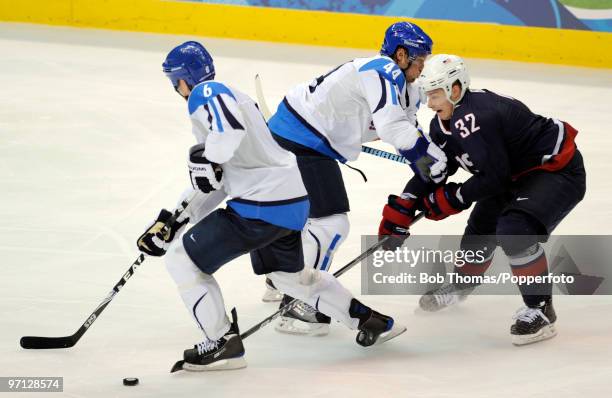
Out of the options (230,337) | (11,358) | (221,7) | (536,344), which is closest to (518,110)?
(536,344)

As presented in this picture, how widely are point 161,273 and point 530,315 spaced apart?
1524 millimetres

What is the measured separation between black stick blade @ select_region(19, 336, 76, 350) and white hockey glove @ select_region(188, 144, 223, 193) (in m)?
0.73

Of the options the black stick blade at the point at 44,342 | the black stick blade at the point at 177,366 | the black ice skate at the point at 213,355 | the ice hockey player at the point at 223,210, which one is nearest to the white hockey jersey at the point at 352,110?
the ice hockey player at the point at 223,210

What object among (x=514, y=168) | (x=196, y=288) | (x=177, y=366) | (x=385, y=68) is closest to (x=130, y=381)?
(x=177, y=366)

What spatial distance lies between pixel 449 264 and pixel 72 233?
5.55 feet

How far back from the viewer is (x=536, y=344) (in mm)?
3740

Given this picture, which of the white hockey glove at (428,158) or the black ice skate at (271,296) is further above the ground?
the white hockey glove at (428,158)

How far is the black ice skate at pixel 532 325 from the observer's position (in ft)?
12.2

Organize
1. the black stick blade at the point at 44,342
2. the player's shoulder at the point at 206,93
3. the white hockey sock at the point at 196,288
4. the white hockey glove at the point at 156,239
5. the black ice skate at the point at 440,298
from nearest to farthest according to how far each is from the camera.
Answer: the player's shoulder at the point at 206,93 < the white hockey sock at the point at 196,288 < the white hockey glove at the point at 156,239 < the black stick blade at the point at 44,342 < the black ice skate at the point at 440,298

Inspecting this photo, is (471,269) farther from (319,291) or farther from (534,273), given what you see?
(319,291)

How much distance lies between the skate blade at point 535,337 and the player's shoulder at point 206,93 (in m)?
1.28

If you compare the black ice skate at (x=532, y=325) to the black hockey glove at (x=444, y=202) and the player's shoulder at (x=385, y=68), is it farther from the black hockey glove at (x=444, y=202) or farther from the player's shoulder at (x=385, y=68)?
the player's shoulder at (x=385, y=68)

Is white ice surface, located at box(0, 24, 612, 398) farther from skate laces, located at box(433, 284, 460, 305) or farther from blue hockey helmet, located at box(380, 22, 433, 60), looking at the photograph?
blue hockey helmet, located at box(380, 22, 433, 60)

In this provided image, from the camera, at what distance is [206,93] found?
3.26 metres
